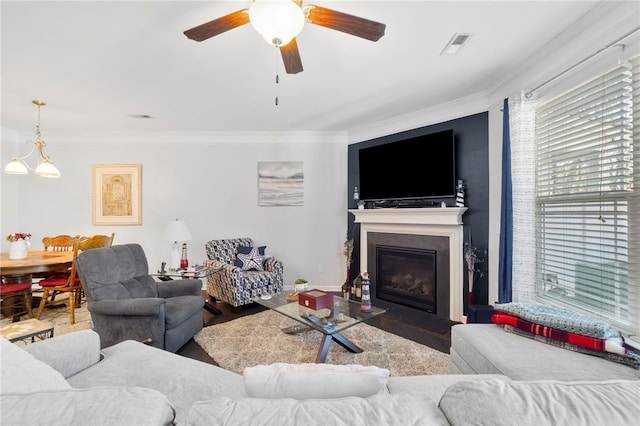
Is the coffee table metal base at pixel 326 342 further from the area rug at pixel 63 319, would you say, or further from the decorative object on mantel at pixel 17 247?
the decorative object on mantel at pixel 17 247

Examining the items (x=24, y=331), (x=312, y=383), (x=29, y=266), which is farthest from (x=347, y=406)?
(x=29, y=266)

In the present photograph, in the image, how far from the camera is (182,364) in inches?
59.6

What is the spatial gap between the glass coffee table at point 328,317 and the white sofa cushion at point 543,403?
1.54 metres

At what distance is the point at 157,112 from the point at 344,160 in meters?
2.73

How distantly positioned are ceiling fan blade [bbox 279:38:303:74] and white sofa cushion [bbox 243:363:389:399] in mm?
1714

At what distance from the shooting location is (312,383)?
2.84 ft

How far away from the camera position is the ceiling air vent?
205cm

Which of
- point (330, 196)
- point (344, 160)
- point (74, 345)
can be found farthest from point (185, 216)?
point (74, 345)

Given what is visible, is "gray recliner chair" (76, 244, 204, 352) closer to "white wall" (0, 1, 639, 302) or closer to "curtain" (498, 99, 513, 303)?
"white wall" (0, 1, 639, 302)

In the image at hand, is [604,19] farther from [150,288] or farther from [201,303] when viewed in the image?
[150,288]

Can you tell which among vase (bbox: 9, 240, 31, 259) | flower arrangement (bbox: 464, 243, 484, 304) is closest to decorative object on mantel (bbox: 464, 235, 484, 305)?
flower arrangement (bbox: 464, 243, 484, 304)

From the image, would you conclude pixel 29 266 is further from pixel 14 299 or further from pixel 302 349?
pixel 302 349

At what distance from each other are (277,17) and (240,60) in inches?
48.0

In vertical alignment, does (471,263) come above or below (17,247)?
below
